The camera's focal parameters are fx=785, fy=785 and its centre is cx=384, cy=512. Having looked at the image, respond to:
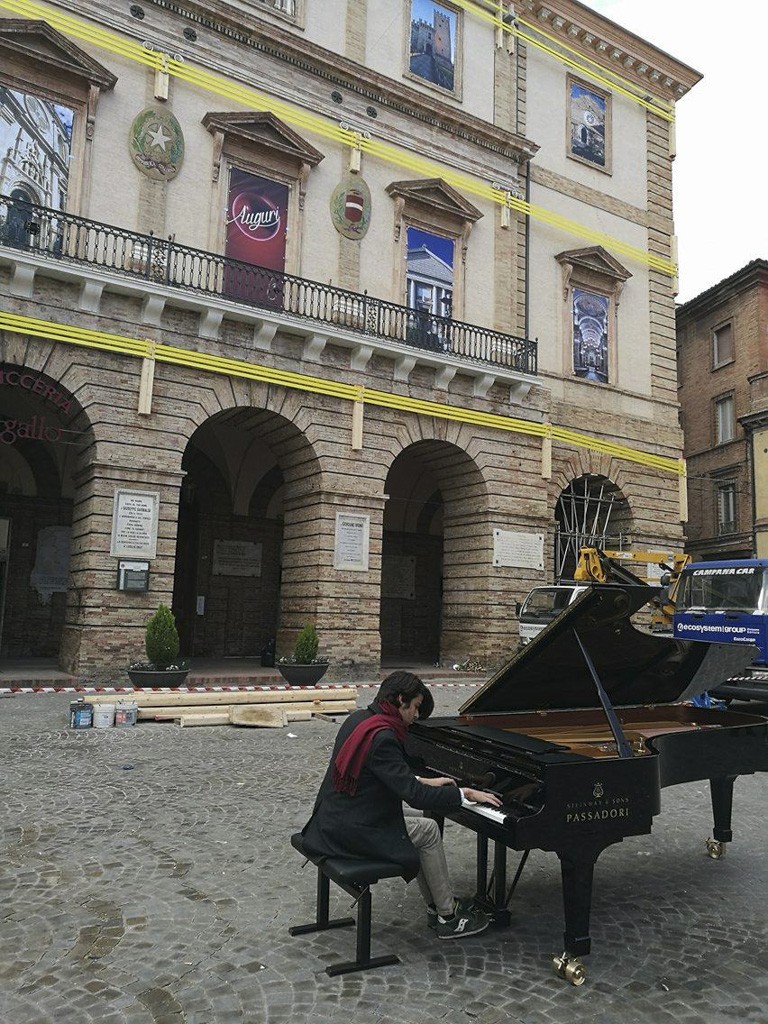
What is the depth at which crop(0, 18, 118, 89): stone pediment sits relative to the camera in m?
13.9

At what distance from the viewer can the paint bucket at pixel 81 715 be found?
10.1m

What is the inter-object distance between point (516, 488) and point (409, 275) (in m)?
5.66

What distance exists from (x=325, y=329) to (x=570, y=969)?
13.9 metres

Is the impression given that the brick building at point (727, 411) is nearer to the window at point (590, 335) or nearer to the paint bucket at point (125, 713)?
the window at point (590, 335)

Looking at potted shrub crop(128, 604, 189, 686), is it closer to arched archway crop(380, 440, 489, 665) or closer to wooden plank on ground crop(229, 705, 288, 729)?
wooden plank on ground crop(229, 705, 288, 729)

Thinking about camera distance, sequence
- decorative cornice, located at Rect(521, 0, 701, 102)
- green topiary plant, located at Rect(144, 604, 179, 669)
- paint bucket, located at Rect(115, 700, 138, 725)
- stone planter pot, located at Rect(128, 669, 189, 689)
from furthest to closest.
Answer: decorative cornice, located at Rect(521, 0, 701, 102) → green topiary plant, located at Rect(144, 604, 179, 669) → stone planter pot, located at Rect(128, 669, 189, 689) → paint bucket, located at Rect(115, 700, 138, 725)

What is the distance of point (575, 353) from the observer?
20.7 metres

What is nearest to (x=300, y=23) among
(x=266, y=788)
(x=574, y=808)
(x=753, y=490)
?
(x=266, y=788)

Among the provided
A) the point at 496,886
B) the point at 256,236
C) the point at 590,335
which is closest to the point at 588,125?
the point at 590,335

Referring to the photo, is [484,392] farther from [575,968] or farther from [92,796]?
[575,968]

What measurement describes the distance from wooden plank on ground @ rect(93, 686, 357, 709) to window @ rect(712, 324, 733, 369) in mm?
26074

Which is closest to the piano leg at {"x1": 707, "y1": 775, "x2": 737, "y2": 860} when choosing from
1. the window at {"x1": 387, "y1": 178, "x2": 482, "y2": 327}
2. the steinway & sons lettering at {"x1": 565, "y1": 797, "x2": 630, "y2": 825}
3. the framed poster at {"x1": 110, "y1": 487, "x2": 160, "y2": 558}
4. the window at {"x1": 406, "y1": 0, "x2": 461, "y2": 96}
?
the steinway & sons lettering at {"x1": 565, "y1": 797, "x2": 630, "y2": 825}

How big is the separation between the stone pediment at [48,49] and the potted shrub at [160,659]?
10.0 m

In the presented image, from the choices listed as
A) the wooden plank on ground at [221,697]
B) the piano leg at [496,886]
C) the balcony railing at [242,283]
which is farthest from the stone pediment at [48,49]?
the piano leg at [496,886]
